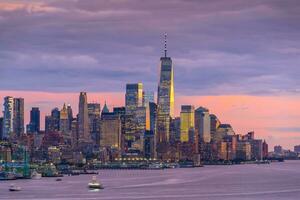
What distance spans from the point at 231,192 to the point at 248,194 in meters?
7.61

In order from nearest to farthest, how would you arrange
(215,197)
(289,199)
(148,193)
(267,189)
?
(289,199)
(215,197)
(148,193)
(267,189)

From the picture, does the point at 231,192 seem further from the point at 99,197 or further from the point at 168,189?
the point at 99,197

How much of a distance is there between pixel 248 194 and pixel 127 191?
2402 centimetres

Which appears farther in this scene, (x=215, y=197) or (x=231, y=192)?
(x=231, y=192)

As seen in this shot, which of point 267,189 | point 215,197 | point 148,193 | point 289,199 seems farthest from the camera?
point 267,189

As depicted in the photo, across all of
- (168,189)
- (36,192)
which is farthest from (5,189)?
(168,189)

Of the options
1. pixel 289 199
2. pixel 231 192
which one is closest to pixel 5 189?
pixel 231 192

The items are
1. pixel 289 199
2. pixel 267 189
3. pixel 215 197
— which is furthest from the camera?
pixel 267 189

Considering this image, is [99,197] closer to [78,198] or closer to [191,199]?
[78,198]

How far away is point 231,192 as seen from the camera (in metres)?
164

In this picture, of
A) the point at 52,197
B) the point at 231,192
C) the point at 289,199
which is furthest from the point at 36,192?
the point at 289,199

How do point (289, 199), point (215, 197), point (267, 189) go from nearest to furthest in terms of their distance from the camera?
point (289, 199), point (215, 197), point (267, 189)

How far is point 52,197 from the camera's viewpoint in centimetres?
15062

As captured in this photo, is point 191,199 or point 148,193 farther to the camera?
point 148,193
